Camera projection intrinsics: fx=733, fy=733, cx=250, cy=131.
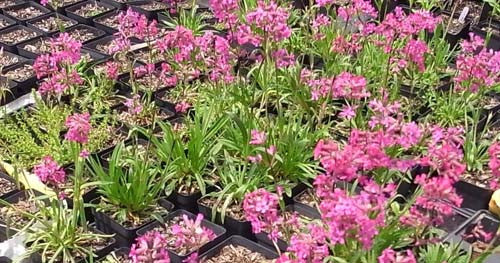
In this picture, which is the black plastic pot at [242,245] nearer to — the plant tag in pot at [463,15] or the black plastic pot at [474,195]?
the black plastic pot at [474,195]

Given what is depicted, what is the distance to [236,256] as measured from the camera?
2729 mm

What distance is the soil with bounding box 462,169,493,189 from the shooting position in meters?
3.13

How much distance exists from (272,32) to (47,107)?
1417mm

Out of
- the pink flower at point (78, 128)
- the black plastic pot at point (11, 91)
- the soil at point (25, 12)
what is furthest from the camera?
the soil at point (25, 12)

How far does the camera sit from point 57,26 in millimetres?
4660

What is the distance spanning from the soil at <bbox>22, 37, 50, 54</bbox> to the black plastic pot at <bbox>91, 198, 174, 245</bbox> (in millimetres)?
1626

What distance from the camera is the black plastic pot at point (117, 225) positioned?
9.23 ft

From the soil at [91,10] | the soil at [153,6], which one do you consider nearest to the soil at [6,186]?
the soil at [91,10]

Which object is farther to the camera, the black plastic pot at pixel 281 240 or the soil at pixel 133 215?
the soil at pixel 133 215

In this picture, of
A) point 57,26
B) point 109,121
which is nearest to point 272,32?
point 109,121

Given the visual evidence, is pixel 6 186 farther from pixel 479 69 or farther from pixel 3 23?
pixel 479 69

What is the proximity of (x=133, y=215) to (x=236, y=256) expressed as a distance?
47 cm

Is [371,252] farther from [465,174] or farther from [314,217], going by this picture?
[465,174]

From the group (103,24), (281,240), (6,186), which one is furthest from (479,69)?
(103,24)
